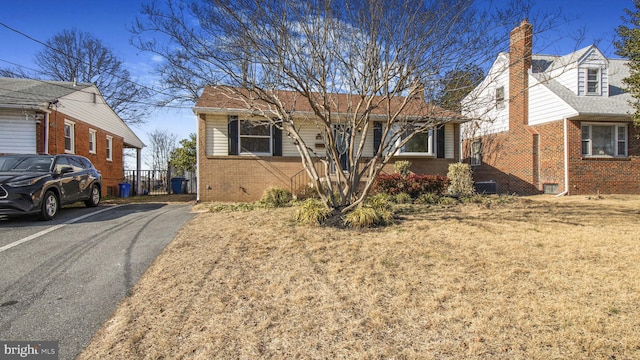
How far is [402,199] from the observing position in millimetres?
9953

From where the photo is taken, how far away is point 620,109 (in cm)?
1314

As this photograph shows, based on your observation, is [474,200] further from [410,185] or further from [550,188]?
[550,188]

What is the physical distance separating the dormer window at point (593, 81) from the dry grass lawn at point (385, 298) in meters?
11.4

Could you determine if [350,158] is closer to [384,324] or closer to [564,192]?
[384,324]

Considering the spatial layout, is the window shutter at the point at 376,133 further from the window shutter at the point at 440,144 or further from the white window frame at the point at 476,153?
the white window frame at the point at 476,153

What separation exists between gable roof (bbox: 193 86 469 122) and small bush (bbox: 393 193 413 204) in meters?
2.62

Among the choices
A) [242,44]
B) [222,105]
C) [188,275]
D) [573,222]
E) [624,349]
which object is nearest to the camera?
[624,349]

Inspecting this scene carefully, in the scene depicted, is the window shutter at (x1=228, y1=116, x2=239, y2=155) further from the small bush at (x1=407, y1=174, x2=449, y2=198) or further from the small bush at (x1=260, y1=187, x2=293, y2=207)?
the small bush at (x1=407, y1=174, x2=449, y2=198)

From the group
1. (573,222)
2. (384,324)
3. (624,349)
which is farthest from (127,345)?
(573,222)

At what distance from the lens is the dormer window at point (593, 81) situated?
1416cm

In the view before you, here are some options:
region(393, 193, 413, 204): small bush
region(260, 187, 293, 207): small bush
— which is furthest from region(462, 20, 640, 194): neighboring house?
region(260, 187, 293, 207): small bush

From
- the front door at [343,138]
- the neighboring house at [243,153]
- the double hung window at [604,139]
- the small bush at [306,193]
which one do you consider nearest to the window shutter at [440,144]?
the neighboring house at [243,153]

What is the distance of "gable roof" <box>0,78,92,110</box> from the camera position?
35.1 ft

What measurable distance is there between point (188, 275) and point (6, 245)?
11.7 feet
